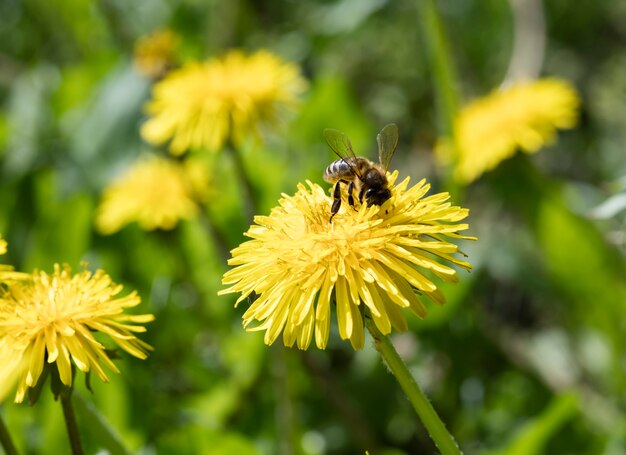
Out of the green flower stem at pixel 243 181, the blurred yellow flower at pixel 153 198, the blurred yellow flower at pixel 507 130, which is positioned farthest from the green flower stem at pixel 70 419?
the blurred yellow flower at pixel 507 130

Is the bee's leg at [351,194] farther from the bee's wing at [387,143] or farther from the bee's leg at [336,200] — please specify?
the bee's wing at [387,143]

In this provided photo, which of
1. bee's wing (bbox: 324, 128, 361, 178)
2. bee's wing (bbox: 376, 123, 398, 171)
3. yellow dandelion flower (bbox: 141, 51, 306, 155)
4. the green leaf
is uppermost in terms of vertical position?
yellow dandelion flower (bbox: 141, 51, 306, 155)

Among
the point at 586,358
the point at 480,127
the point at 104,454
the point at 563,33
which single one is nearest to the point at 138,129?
the point at 480,127

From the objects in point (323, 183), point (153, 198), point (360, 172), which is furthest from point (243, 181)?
point (360, 172)

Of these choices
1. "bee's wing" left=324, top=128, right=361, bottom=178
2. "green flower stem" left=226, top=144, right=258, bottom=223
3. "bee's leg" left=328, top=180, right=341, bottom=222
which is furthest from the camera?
"green flower stem" left=226, top=144, right=258, bottom=223

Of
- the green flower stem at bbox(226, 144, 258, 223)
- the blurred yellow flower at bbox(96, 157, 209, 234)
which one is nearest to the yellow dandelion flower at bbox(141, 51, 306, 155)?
the green flower stem at bbox(226, 144, 258, 223)

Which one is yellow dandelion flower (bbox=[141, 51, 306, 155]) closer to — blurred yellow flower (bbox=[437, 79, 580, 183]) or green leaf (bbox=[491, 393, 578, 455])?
blurred yellow flower (bbox=[437, 79, 580, 183])
